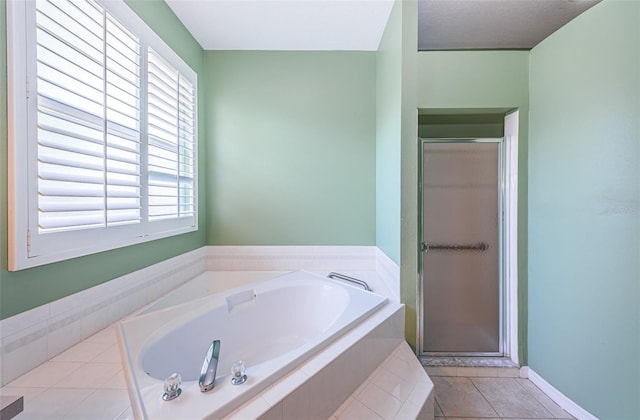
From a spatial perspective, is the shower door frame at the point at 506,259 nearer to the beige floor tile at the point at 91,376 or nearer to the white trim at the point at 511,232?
the white trim at the point at 511,232

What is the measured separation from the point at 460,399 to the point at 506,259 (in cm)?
110

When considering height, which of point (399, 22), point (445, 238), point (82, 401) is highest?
point (399, 22)

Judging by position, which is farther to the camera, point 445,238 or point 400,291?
point 445,238

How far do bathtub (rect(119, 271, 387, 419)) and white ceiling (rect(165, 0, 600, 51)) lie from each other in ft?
6.67

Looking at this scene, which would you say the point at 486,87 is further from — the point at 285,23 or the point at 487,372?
the point at 487,372

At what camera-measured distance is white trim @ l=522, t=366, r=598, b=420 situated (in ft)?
4.59

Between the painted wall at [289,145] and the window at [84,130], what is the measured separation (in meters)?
0.56

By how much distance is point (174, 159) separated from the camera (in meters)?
1.73

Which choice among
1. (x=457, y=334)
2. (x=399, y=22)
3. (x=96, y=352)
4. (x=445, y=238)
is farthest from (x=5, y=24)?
(x=457, y=334)

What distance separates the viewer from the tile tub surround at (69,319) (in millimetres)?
848

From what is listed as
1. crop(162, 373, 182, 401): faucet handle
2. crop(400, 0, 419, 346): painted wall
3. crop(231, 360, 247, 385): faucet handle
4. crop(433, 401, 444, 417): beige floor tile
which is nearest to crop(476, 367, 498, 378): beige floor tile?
crop(433, 401, 444, 417): beige floor tile

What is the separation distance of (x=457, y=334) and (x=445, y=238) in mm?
866

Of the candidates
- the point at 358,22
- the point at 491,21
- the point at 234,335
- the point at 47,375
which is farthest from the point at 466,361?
the point at 358,22

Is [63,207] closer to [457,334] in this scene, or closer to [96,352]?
[96,352]
